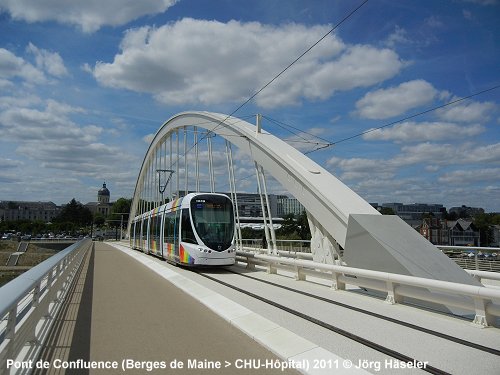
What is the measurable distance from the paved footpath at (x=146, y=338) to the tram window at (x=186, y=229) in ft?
22.6

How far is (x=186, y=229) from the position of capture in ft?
59.8

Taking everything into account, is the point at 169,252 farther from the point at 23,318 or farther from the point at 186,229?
the point at 23,318

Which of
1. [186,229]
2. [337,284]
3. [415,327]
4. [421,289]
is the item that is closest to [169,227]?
[186,229]

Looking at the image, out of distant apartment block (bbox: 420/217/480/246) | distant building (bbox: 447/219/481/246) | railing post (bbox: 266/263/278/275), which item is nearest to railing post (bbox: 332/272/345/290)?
railing post (bbox: 266/263/278/275)

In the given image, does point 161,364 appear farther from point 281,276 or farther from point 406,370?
point 281,276

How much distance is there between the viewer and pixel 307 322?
790 cm

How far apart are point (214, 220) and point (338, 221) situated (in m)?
5.18

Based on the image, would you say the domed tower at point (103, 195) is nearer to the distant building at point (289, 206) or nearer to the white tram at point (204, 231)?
the distant building at point (289, 206)

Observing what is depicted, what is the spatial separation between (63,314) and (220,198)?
10535 mm

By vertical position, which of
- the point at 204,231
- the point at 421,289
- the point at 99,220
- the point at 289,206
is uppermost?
the point at 289,206

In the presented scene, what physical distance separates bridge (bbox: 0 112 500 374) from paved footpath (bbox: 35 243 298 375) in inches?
0.8

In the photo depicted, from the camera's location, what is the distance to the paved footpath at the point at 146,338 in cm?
560

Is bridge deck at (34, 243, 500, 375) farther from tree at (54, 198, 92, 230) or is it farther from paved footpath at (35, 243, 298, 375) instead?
tree at (54, 198, 92, 230)

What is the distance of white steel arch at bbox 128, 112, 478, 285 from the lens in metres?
11.7
